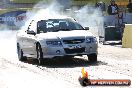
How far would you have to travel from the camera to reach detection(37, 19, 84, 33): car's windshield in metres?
14.4

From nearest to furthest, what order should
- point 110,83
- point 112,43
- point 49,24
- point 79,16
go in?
1. point 110,83
2. point 49,24
3. point 112,43
4. point 79,16

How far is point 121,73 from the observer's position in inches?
435

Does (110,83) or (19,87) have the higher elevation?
(110,83)

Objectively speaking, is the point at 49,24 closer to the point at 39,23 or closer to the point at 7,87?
the point at 39,23

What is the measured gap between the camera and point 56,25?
47.9ft

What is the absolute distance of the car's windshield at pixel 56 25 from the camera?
1439 cm

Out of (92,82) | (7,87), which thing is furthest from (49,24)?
(92,82)

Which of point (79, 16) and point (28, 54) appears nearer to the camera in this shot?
point (28, 54)

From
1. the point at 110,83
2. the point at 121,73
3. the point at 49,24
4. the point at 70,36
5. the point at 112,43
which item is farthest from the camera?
the point at 112,43

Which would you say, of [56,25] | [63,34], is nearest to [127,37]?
[56,25]

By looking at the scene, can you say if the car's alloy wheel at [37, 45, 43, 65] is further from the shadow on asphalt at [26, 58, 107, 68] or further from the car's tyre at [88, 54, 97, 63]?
the car's tyre at [88, 54, 97, 63]

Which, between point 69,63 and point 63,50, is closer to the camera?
point 63,50

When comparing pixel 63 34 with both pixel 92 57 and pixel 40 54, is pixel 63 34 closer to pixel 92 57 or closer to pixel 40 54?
pixel 40 54

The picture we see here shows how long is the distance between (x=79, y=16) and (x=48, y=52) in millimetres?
26967
